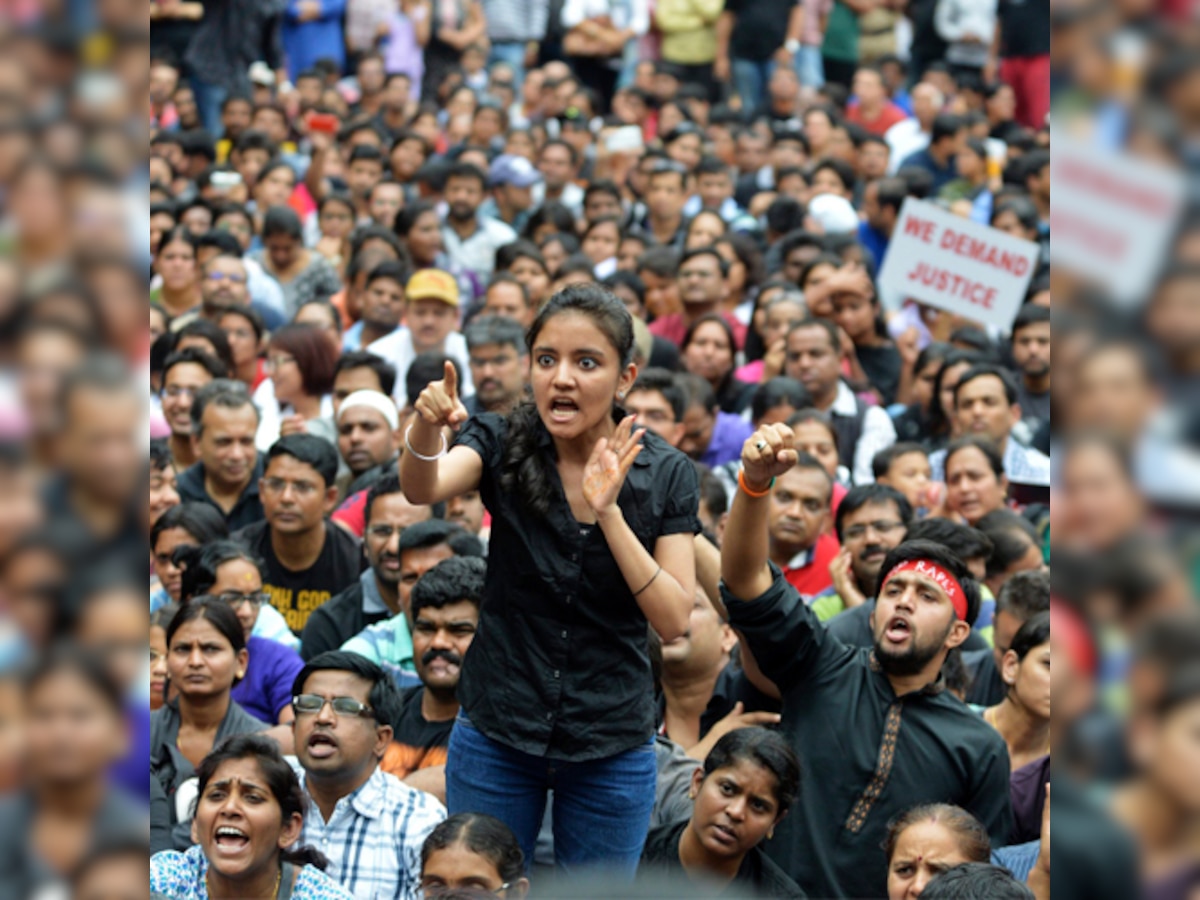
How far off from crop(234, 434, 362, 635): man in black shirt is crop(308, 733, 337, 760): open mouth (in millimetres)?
1890

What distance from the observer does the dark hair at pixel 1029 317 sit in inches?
342

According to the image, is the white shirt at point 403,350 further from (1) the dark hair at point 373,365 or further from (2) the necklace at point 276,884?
(2) the necklace at point 276,884

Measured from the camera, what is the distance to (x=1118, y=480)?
0.72 meters

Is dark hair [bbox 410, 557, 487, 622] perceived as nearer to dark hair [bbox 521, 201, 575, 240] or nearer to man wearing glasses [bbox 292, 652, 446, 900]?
man wearing glasses [bbox 292, 652, 446, 900]

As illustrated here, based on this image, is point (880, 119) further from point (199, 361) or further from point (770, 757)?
point (770, 757)

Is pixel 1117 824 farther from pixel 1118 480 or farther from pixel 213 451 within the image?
pixel 213 451

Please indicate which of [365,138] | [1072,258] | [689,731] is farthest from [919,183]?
[1072,258]

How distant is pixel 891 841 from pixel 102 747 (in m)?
3.39

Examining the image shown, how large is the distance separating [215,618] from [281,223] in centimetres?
599

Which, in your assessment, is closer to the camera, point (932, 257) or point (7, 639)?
point (7, 639)

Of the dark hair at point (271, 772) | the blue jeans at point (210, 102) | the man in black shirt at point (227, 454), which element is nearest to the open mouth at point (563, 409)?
the dark hair at point (271, 772)

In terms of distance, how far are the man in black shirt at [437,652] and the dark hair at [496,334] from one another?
300 cm

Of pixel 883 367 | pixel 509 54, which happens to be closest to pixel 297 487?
pixel 883 367

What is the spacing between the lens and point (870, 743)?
4227mm
